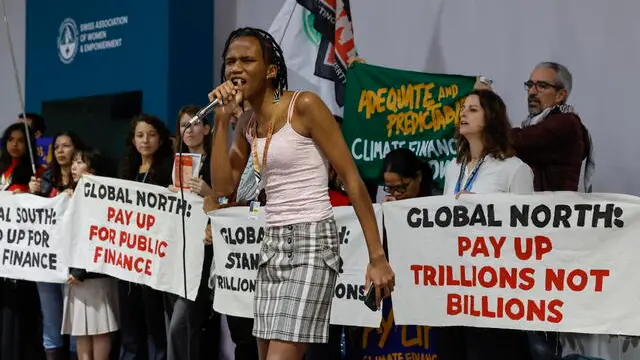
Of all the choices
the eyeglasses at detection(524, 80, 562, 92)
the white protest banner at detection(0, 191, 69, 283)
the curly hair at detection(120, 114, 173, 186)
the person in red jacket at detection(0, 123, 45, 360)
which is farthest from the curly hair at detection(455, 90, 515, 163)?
the person in red jacket at detection(0, 123, 45, 360)

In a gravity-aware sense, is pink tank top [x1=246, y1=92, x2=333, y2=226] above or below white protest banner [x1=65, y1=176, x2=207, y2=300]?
above

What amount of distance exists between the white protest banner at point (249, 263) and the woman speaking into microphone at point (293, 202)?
1.86 m

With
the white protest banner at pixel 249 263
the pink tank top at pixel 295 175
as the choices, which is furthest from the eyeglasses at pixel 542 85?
the pink tank top at pixel 295 175

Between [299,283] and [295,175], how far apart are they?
0.40m

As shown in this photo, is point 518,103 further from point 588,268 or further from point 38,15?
point 38,15

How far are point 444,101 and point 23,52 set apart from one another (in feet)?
22.7

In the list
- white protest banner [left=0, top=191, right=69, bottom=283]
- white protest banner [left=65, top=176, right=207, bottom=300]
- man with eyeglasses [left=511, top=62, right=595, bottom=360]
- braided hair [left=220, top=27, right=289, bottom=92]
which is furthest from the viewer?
white protest banner [left=0, top=191, right=69, bottom=283]

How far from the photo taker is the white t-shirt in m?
5.18

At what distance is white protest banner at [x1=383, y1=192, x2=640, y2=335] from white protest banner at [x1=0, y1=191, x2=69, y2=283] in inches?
107

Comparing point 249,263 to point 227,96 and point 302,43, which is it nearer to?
point 302,43

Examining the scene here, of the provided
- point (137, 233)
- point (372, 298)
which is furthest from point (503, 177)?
point (137, 233)

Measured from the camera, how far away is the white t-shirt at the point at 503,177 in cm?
518

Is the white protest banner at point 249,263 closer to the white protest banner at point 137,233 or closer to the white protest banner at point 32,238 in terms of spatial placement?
the white protest banner at point 137,233

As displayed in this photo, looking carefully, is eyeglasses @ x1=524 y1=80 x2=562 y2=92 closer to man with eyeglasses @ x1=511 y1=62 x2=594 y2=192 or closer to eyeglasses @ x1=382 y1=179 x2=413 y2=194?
man with eyeglasses @ x1=511 y1=62 x2=594 y2=192
